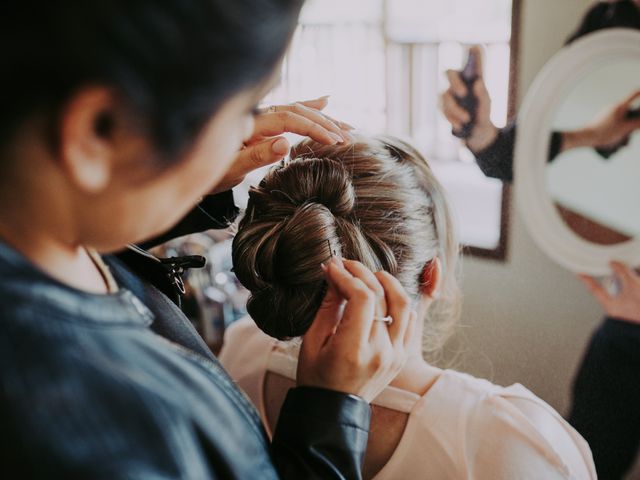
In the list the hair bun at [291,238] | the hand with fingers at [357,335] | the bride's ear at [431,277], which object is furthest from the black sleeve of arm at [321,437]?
the bride's ear at [431,277]

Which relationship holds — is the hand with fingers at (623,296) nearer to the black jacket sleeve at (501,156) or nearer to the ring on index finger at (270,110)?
the black jacket sleeve at (501,156)

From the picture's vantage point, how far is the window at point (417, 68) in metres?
0.88

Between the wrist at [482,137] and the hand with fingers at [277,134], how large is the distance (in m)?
0.18

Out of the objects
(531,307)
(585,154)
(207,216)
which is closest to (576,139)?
(585,154)

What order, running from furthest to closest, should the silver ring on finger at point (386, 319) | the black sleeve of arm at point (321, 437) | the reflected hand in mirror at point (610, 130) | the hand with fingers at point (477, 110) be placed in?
1. the hand with fingers at point (477, 110)
2. the reflected hand in mirror at point (610, 130)
3. the silver ring on finger at point (386, 319)
4. the black sleeve of arm at point (321, 437)

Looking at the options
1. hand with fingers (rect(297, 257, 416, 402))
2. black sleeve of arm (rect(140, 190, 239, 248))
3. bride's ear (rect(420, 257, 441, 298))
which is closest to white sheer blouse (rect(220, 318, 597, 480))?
bride's ear (rect(420, 257, 441, 298))

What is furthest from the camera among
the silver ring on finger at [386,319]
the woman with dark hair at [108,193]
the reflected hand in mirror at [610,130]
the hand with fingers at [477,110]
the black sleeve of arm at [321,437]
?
the hand with fingers at [477,110]

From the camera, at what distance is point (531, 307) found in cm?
91

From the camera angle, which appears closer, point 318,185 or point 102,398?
point 102,398

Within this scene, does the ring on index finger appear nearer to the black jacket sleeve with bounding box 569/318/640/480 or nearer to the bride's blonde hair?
the bride's blonde hair

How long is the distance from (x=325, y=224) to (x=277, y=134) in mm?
153

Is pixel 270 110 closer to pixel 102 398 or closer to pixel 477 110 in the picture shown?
pixel 477 110

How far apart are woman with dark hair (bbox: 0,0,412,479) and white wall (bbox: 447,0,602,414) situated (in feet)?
1.77

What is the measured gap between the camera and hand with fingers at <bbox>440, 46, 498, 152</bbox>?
890 mm
